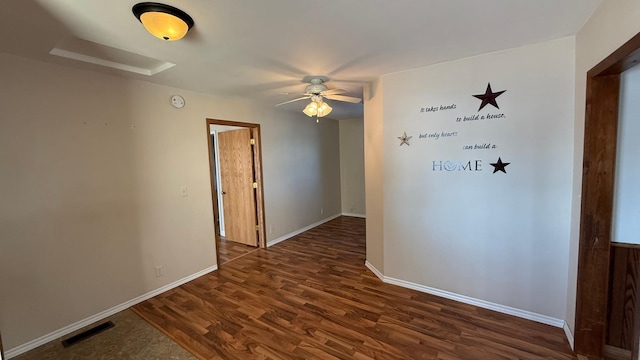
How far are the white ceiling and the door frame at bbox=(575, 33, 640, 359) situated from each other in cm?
52

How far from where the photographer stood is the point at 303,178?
5250 mm

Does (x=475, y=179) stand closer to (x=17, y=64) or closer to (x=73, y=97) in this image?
(x=73, y=97)

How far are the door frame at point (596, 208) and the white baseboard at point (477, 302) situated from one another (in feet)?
1.16

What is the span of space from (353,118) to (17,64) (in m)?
5.18

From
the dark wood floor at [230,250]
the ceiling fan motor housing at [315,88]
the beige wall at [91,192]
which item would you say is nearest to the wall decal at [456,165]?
the ceiling fan motor housing at [315,88]

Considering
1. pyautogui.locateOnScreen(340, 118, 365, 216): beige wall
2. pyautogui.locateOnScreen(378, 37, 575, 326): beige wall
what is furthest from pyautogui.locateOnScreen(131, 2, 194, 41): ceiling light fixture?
pyautogui.locateOnScreen(340, 118, 365, 216): beige wall

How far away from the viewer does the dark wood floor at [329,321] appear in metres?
2.05

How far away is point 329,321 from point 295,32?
93.3 inches

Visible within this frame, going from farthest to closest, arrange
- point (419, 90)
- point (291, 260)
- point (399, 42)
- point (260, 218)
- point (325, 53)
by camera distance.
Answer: point (260, 218) < point (291, 260) < point (419, 90) < point (325, 53) < point (399, 42)

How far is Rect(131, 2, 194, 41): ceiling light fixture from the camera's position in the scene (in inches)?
57.7

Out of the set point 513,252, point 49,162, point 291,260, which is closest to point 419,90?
point 513,252

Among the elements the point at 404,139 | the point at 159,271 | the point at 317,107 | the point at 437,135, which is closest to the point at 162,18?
the point at 317,107

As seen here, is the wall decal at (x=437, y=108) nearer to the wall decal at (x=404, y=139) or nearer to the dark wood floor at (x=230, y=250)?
the wall decal at (x=404, y=139)

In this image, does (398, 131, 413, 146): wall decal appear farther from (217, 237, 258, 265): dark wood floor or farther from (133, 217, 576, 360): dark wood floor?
(217, 237, 258, 265): dark wood floor
